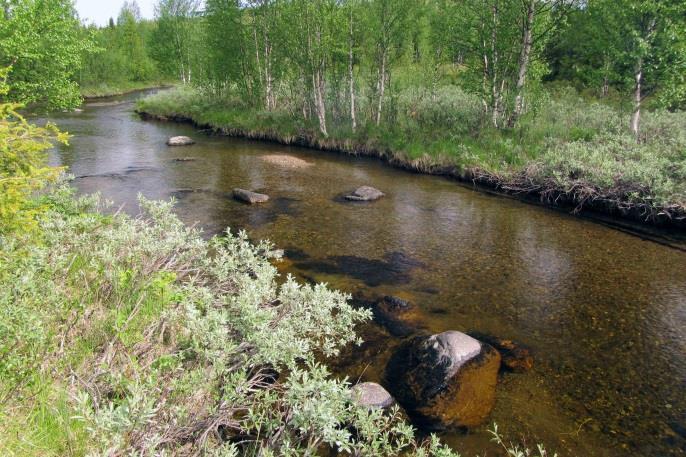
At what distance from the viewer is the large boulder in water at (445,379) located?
6.79 meters

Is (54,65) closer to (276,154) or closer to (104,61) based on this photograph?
(276,154)

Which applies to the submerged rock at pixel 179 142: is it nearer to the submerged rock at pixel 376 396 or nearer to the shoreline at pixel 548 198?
the shoreline at pixel 548 198

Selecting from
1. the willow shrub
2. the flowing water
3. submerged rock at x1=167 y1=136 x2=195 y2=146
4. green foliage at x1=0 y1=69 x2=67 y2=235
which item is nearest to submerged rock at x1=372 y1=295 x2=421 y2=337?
the flowing water

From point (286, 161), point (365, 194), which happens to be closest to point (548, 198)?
point (365, 194)

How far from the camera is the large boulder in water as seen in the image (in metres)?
6.79

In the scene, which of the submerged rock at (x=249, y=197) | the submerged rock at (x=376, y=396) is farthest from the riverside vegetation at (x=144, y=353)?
the submerged rock at (x=249, y=197)

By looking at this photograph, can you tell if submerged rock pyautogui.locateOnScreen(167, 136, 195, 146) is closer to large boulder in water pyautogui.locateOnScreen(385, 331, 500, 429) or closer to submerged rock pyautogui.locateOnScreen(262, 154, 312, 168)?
submerged rock pyautogui.locateOnScreen(262, 154, 312, 168)

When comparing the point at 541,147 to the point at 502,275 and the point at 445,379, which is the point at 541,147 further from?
the point at 445,379

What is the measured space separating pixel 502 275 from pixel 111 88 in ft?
266

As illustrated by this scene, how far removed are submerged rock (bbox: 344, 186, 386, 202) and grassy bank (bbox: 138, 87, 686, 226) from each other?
5637 millimetres

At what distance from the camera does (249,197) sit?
708 inches

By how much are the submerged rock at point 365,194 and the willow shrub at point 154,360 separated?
35.2ft

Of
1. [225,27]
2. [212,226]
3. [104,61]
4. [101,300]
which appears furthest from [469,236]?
[104,61]

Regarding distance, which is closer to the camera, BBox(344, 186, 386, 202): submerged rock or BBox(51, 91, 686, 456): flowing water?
BBox(51, 91, 686, 456): flowing water
